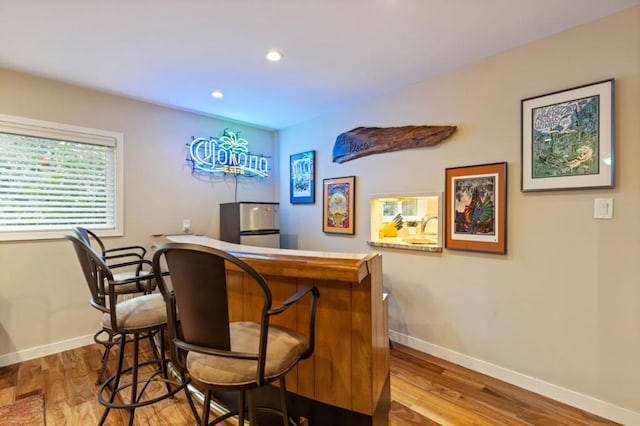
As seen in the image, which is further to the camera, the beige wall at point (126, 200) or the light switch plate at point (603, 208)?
the beige wall at point (126, 200)

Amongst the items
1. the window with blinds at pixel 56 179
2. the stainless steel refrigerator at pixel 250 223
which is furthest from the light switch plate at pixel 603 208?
the window with blinds at pixel 56 179

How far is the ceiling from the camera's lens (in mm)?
1853

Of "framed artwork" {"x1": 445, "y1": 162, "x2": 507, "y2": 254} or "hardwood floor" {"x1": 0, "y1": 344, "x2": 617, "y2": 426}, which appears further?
"framed artwork" {"x1": 445, "y1": 162, "x2": 507, "y2": 254}

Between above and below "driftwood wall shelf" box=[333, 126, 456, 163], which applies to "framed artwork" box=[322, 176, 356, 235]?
below

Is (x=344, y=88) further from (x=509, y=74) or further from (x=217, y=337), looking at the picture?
(x=217, y=337)

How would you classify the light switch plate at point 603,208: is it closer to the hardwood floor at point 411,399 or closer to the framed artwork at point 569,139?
the framed artwork at point 569,139

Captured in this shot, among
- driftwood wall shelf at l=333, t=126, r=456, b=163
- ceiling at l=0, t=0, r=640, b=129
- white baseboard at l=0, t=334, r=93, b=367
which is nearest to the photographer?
ceiling at l=0, t=0, r=640, b=129

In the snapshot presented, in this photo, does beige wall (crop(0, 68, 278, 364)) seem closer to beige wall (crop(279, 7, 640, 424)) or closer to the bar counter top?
beige wall (crop(279, 7, 640, 424))

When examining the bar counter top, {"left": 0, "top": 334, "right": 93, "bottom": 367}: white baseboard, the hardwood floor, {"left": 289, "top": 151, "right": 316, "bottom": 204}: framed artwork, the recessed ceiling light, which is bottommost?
the hardwood floor

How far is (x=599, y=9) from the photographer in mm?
1876

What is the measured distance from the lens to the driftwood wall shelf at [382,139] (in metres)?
2.77

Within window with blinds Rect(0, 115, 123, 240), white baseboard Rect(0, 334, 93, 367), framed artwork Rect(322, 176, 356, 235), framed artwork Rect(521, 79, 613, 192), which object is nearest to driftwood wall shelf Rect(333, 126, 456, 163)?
framed artwork Rect(322, 176, 356, 235)

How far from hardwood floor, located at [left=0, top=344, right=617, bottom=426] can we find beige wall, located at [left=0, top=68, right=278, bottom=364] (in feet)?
1.20

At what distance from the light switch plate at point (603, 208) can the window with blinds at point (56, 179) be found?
411 centimetres
